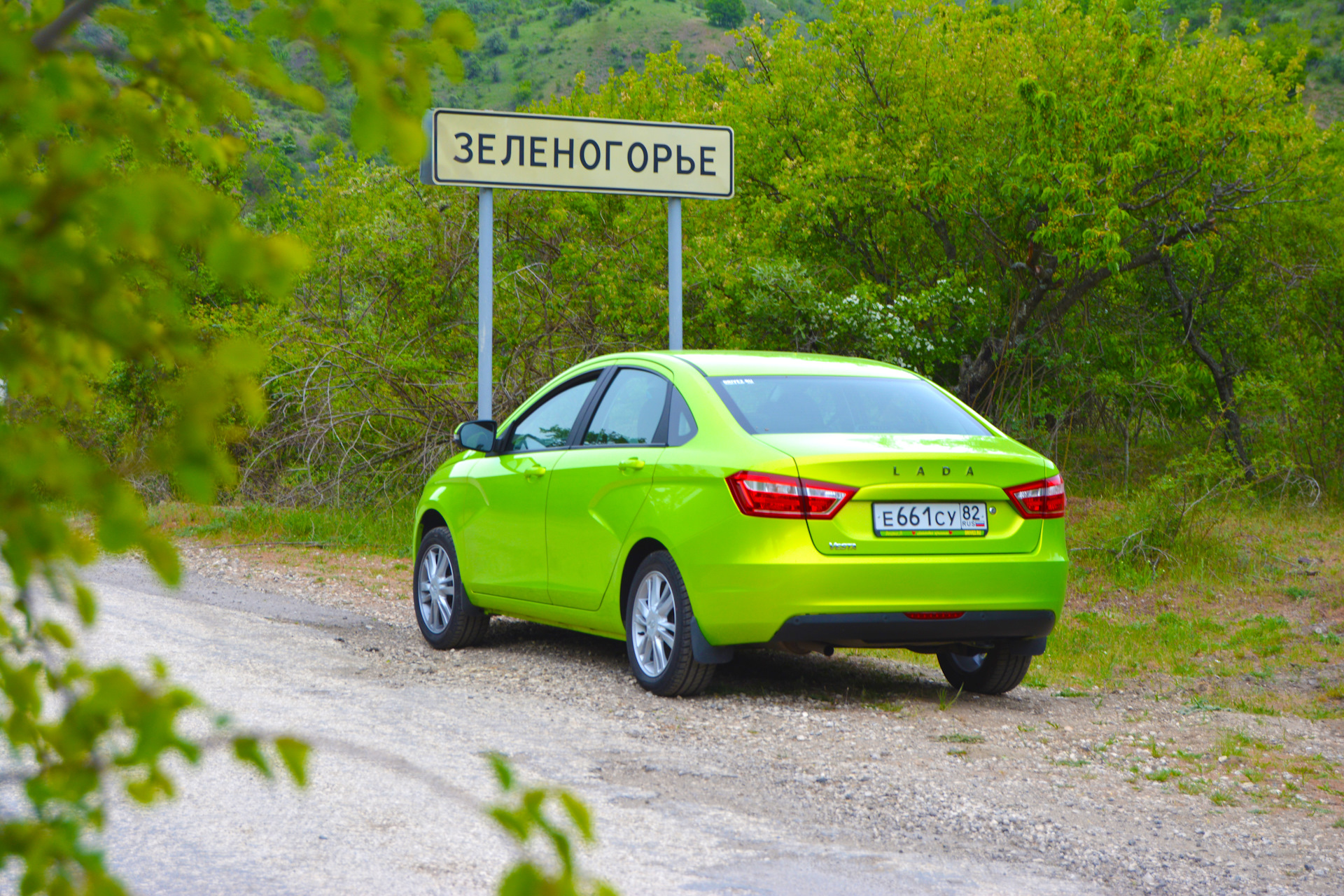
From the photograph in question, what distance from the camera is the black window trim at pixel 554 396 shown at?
24.3ft

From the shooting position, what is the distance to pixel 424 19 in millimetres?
1386

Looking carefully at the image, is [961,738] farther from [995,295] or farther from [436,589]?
[995,295]

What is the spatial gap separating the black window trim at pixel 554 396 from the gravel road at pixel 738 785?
120 centimetres

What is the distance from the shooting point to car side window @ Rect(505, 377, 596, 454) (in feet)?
24.7

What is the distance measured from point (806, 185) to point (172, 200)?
1744cm

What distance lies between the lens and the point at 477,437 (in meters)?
7.80

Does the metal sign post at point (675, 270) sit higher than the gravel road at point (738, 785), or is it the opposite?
the metal sign post at point (675, 270)

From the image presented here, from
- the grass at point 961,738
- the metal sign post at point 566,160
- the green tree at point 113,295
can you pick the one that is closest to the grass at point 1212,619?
the grass at point 961,738

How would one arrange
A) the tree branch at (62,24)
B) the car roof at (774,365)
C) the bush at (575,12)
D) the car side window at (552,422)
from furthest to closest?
the bush at (575,12) → the car side window at (552,422) → the car roof at (774,365) → the tree branch at (62,24)

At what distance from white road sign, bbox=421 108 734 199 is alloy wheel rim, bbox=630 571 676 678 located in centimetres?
449

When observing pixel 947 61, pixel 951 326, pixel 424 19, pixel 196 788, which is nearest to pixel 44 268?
pixel 424 19

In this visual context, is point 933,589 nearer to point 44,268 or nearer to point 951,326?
point 44,268

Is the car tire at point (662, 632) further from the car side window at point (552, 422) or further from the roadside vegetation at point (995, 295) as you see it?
the roadside vegetation at point (995, 295)

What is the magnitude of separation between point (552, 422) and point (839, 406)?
1.88m
